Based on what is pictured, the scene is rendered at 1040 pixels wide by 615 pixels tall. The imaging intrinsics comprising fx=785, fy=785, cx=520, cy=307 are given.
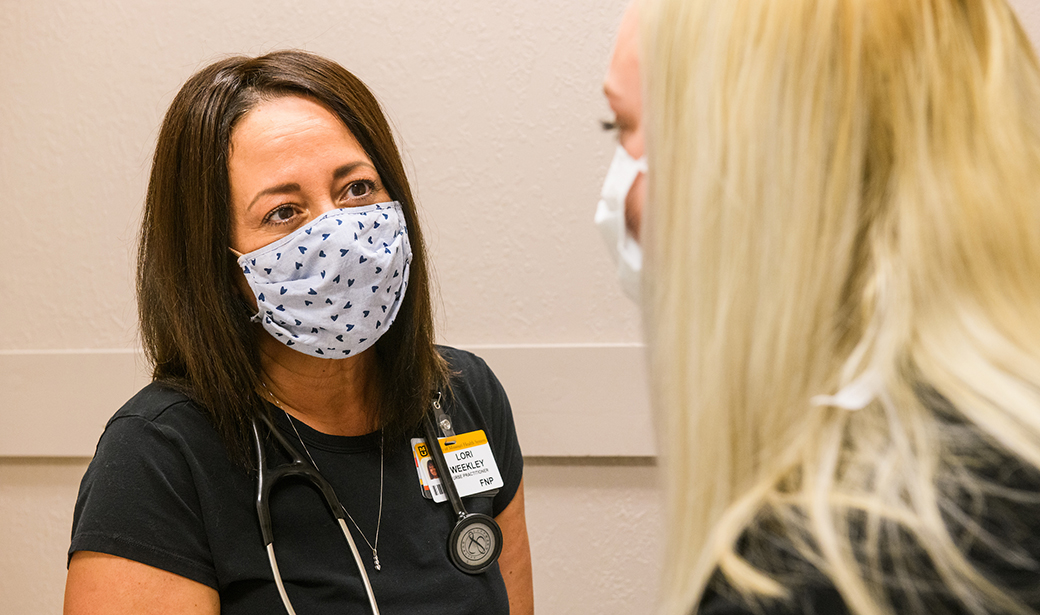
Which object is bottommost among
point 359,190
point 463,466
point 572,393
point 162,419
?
point 572,393

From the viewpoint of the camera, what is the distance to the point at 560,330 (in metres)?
1.96

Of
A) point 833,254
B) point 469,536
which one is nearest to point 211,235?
point 469,536

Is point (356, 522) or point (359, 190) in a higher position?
point (359, 190)

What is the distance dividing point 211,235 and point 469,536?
25.1 inches

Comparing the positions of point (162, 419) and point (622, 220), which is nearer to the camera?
point (622, 220)

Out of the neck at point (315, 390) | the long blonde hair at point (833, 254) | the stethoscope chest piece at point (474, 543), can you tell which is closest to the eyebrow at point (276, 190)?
the neck at point (315, 390)

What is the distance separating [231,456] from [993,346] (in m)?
1.00

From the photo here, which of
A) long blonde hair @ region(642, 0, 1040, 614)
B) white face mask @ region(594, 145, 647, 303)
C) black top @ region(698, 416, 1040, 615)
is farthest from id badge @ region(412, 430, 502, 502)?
black top @ region(698, 416, 1040, 615)

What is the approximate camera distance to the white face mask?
0.83 metres

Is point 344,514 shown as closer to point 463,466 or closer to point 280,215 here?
point 463,466

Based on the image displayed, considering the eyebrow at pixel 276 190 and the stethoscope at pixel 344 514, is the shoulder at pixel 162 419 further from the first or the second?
the eyebrow at pixel 276 190

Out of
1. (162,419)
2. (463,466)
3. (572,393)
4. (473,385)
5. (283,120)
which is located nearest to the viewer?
(162,419)

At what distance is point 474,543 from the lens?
1304 mm

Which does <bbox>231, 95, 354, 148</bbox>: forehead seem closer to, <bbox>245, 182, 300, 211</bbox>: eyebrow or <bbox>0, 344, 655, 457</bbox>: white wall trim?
<bbox>245, 182, 300, 211</bbox>: eyebrow
